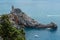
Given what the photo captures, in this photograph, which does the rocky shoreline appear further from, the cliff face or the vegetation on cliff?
the vegetation on cliff

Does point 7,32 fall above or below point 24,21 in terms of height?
above

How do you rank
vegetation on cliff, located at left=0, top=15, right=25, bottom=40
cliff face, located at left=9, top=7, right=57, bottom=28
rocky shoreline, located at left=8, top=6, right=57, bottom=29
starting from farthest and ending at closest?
1. cliff face, located at left=9, top=7, right=57, bottom=28
2. rocky shoreline, located at left=8, top=6, right=57, bottom=29
3. vegetation on cliff, located at left=0, top=15, right=25, bottom=40

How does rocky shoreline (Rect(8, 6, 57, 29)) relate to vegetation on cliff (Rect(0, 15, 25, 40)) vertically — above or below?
below

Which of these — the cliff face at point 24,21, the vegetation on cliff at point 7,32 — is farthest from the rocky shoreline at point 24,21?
the vegetation on cliff at point 7,32

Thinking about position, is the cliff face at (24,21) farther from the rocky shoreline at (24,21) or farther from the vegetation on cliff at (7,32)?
the vegetation on cliff at (7,32)

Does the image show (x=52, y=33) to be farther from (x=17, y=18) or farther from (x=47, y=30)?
(x=17, y=18)

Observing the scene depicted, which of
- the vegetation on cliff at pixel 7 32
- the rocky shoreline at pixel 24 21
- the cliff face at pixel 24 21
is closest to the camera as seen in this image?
the vegetation on cliff at pixel 7 32

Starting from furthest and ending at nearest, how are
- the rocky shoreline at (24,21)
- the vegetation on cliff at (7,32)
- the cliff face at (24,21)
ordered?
the cliff face at (24,21) < the rocky shoreline at (24,21) < the vegetation on cliff at (7,32)

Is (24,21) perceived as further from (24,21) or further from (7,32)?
(7,32)

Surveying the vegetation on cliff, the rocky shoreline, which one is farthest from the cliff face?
the vegetation on cliff

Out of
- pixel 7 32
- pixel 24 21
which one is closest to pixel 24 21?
pixel 24 21

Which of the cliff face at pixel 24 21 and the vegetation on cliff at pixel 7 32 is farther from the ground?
the vegetation on cliff at pixel 7 32
